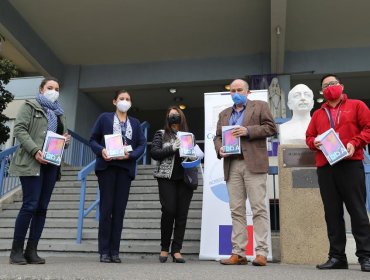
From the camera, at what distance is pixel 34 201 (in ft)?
10.1

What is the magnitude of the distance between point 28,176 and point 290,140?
8.50 feet

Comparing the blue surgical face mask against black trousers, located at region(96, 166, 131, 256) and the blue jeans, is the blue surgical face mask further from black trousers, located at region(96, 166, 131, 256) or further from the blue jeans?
the blue jeans

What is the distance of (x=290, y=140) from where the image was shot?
163 inches

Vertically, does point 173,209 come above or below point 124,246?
above

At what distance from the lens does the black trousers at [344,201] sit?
2.89m

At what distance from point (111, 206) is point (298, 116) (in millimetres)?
2357

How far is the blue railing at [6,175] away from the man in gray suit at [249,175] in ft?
12.9

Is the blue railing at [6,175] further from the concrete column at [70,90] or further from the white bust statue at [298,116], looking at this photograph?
the white bust statue at [298,116]

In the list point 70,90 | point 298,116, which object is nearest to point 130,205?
point 298,116

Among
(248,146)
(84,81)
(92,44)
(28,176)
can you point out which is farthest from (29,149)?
(84,81)

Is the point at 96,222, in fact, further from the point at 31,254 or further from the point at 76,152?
the point at 76,152

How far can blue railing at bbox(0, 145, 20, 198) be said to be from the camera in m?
6.34

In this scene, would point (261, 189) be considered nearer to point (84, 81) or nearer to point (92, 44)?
point (92, 44)

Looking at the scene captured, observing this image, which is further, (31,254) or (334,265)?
(31,254)
